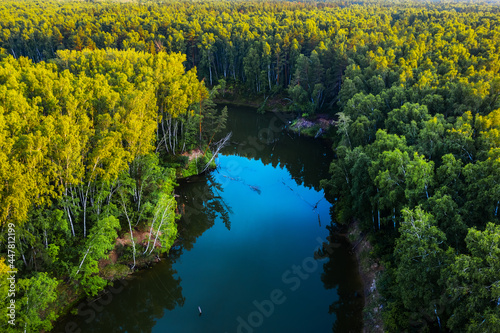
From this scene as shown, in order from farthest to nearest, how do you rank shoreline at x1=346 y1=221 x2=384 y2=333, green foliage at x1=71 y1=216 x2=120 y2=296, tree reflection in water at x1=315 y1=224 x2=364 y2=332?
tree reflection in water at x1=315 y1=224 x2=364 y2=332 < green foliage at x1=71 y1=216 x2=120 y2=296 < shoreline at x1=346 y1=221 x2=384 y2=333

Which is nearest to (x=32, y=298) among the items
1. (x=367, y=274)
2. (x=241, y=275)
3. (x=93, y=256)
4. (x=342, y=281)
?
(x=93, y=256)

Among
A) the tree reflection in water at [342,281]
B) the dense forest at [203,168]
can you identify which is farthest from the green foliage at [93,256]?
the tree reflection in water at [342,281]

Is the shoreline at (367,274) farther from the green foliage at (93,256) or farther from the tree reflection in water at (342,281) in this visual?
the green foliage at (93,256)

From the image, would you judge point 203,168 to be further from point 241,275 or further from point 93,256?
point 93,256

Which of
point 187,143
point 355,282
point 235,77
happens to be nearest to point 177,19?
point 235,77

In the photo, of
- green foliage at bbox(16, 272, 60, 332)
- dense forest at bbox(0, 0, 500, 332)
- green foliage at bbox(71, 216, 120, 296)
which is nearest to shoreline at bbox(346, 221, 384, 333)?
dense forest at bbox(0, 0, 500, 332)

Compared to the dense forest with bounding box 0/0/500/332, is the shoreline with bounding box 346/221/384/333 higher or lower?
lower

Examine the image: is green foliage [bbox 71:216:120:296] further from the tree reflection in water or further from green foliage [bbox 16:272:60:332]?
the tree reflection in water

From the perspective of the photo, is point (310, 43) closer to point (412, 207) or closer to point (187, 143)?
point (187, 143)

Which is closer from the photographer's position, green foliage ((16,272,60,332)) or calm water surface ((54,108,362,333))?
green foliage ((16,272,60,332))
